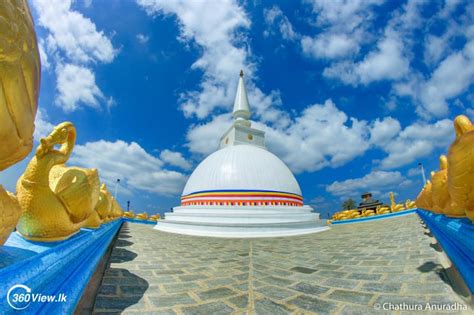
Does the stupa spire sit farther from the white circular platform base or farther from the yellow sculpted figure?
the yellow sculpted figure

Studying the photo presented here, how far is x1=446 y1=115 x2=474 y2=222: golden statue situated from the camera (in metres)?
2.21

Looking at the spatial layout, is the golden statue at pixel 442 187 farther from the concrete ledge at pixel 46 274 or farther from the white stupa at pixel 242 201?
the white stupa at pixel 242 201

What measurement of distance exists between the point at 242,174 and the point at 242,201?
5.96 feet

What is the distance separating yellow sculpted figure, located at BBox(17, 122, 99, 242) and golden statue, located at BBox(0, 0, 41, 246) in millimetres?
1330

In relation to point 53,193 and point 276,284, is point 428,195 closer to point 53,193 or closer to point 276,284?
point 276,284

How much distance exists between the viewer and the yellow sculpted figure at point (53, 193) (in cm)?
231

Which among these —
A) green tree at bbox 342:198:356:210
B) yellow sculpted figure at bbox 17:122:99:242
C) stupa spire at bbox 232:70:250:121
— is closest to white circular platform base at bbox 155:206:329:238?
yellow sculpted figure at bbox 17:122:99:242

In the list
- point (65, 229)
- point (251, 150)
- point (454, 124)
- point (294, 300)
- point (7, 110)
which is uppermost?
point (251, 150)

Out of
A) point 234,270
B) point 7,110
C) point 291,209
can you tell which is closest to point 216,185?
point 291,209

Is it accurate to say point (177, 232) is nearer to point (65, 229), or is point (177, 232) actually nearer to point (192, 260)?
point (192, 260)

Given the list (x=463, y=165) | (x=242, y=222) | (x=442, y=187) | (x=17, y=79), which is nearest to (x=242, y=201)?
(x=242, y=222)

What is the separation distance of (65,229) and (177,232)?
9.60m

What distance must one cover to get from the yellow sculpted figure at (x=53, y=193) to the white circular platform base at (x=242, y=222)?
808 cm

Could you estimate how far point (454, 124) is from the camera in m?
2.68
